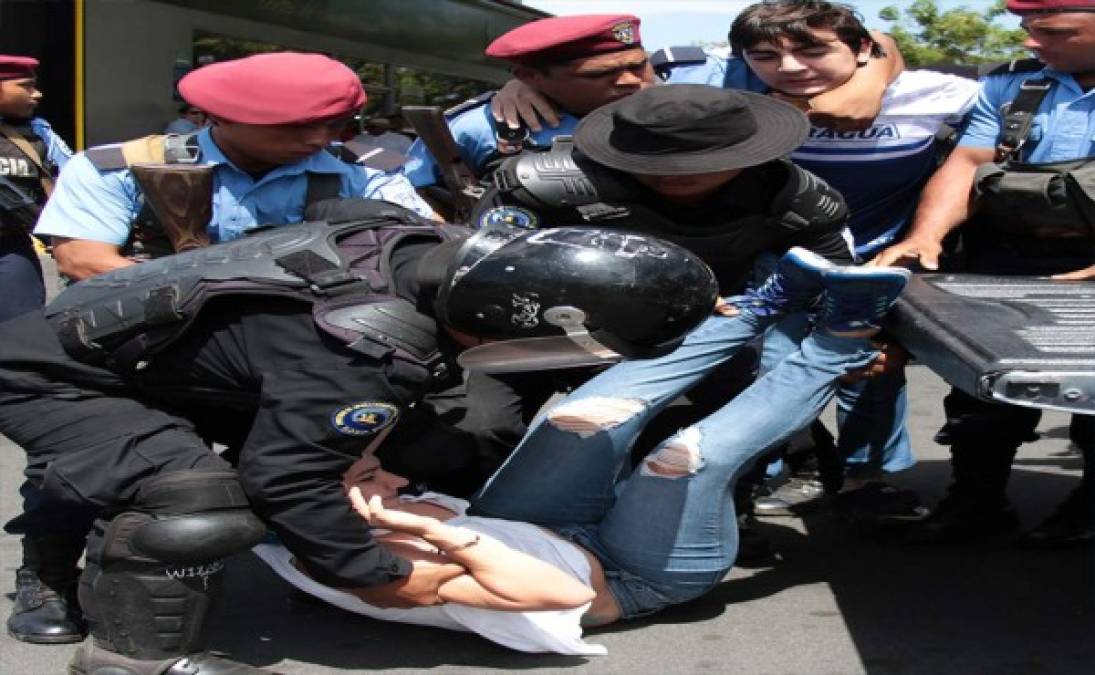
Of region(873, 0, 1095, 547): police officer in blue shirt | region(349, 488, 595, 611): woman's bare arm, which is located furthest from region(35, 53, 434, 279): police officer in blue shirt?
region(873, 0, 1095, 547): police officer in blue shirt

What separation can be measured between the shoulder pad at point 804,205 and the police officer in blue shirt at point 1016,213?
349 millimetres

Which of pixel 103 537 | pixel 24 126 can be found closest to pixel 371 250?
pixel 103 537

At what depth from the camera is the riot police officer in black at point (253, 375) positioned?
9.09 ft

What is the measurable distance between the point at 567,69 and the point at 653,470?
1339 mm

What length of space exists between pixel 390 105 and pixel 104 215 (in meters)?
11.6

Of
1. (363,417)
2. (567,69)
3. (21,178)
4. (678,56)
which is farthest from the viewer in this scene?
(21,178)

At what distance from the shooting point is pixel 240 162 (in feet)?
11.5

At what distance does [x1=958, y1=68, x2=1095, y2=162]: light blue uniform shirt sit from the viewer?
387 centimetres

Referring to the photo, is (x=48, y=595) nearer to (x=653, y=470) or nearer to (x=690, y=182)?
(x=653, y=470)

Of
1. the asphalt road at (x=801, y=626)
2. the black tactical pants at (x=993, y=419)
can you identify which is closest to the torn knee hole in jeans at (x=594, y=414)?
the asphalt road at (x=801, y=626)

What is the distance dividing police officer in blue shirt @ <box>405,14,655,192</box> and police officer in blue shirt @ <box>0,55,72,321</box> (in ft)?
4.78

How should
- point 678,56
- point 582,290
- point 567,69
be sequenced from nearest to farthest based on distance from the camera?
point 582,290 → point 567,69 → point 678,56

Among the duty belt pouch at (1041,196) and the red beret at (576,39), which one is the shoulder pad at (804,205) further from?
the red beret at (576,39)

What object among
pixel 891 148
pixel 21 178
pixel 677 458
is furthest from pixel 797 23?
pixel 21 178
